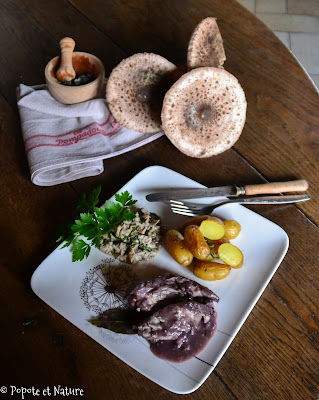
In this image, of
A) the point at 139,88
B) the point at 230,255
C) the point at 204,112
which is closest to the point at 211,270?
the point at 230,255

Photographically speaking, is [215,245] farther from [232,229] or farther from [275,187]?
[275,187]

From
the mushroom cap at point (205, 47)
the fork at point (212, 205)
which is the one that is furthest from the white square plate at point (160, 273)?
the mushroom cap at point (205, 47)

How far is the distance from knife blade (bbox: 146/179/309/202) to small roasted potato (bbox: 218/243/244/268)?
8.1 inches

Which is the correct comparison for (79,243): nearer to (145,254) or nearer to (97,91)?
(145,254)

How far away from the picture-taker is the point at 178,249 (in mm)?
1224

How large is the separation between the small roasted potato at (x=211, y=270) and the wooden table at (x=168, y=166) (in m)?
0.14

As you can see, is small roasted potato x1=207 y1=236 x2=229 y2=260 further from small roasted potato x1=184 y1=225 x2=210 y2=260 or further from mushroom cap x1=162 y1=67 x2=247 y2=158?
mushroom cap x1=162 y1=67 x2=247 y2=158

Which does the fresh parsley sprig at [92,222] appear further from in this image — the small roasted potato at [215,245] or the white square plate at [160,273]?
the small roasted potato at [215,245]

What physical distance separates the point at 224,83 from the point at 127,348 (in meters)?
0.86

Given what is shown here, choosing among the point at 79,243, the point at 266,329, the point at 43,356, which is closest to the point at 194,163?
the point at 79,243

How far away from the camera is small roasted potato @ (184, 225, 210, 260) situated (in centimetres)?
120

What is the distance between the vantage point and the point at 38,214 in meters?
1.35

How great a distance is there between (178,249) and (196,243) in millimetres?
60

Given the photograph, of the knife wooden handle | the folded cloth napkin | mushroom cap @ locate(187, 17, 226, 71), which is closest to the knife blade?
the knife wooden handle
